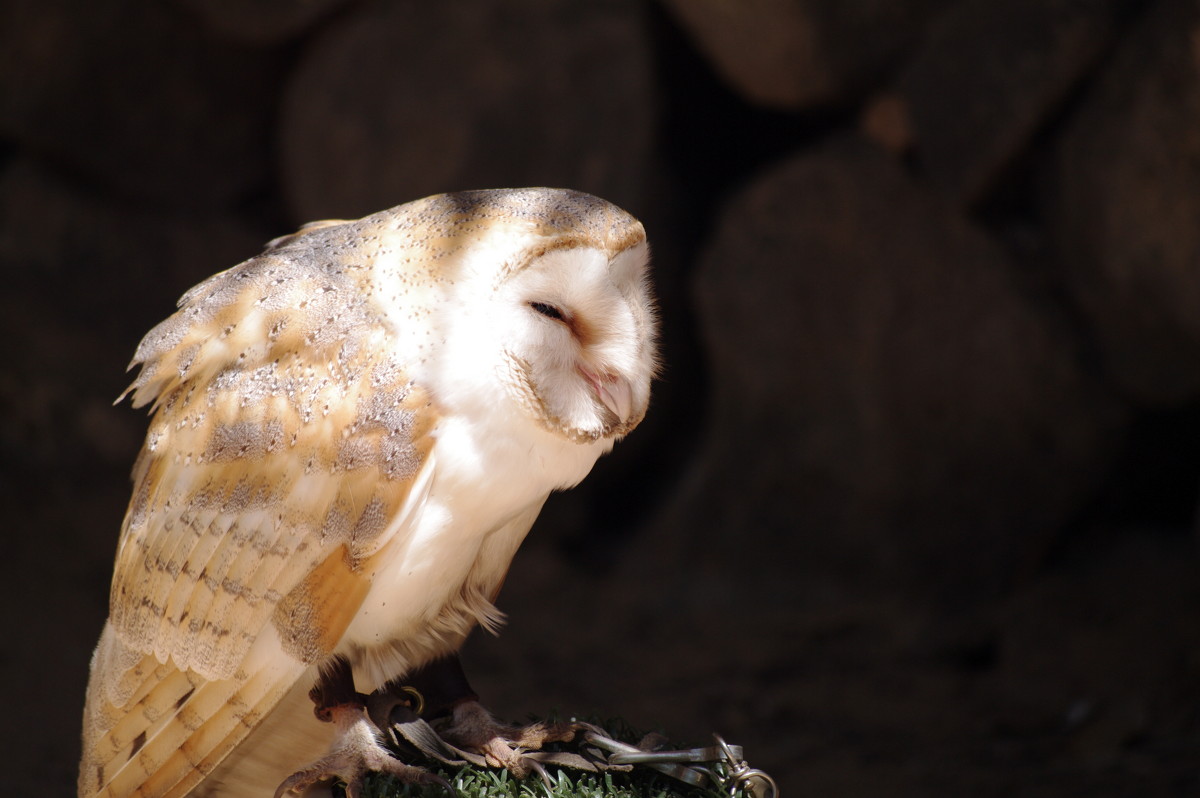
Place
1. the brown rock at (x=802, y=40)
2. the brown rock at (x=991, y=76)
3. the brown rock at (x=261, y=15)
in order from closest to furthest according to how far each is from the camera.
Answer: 1. the brown rock at (x=991, y=76)
2. the brown rock at (x=802, y=40)
3. the brown rock at (x=261, y=15)

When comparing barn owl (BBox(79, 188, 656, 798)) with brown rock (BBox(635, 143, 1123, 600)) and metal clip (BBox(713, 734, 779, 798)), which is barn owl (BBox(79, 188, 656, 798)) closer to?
metal clip (BBox(713, 734, 779, 798))

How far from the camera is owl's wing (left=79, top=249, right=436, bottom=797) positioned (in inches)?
47.9

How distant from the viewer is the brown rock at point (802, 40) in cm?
290

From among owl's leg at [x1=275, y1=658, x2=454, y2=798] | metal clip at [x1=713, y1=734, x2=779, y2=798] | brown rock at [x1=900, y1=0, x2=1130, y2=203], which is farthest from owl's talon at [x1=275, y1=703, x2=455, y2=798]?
brown rock at [x1=900, y1=0, x2=1130, y2=203]

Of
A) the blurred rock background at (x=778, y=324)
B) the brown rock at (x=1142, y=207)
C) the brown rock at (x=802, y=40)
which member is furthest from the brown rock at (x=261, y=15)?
the brown rock at (x=1142, y=207)

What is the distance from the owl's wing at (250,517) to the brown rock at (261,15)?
239 cm

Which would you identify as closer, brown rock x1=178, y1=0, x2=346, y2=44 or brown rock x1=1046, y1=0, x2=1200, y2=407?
brown rock x1=1046, y1=0, x2=1200, y2=407

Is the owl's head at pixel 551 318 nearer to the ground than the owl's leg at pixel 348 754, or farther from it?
farther from it

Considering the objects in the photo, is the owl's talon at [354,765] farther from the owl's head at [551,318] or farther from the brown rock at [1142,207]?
the brown rock at [1142,207]

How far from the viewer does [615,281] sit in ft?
3.98

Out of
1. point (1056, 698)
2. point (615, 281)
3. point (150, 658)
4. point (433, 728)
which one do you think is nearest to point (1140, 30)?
point (1056, 698)

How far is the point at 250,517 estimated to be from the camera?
1.27m

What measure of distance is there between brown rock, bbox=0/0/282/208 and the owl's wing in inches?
102

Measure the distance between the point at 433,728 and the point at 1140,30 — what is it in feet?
7.15
